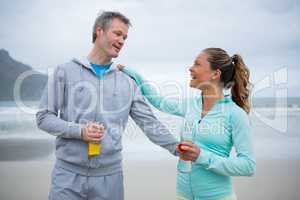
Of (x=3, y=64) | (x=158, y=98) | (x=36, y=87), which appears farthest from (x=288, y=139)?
(x=3, y=64)

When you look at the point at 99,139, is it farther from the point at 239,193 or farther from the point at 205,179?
the point at 239,193

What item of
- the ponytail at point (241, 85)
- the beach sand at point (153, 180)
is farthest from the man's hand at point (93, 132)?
the beach sand at point (153, 180)

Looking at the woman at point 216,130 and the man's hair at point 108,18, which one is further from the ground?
the man's hair at point 108,18

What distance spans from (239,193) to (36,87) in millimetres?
7273

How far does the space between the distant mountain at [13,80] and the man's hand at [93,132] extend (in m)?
8.00

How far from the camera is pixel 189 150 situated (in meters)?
1.41

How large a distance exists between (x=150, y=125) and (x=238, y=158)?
49 cm

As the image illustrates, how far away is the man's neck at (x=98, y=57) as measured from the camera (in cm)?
165

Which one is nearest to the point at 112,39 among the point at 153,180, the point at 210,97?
the point at 210,97

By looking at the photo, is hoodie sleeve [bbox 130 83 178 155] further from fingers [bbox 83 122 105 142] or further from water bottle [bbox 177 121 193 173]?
fingers [bbox 83 122 105 142]

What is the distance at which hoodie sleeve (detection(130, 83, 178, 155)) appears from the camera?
173 cm

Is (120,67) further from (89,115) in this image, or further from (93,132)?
(93,132)

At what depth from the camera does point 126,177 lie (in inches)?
155

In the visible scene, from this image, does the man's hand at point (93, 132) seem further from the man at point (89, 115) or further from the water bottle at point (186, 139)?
the water bottle at point (186, 139)
